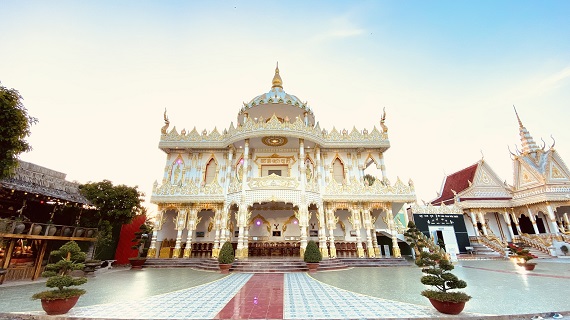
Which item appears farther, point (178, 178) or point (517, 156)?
point (517, 156)

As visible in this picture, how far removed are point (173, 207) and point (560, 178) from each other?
32392 mm

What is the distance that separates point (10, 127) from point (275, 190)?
1088 cm

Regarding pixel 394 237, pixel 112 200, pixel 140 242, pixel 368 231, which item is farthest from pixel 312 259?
pixel 112 200

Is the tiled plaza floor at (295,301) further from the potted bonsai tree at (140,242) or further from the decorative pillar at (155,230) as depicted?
the decorative pillar at (155,230)

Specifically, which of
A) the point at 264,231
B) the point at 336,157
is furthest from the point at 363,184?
the point at 264,231

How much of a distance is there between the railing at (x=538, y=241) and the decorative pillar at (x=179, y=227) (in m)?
27.0

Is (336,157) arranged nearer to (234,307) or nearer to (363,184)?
(363,184)

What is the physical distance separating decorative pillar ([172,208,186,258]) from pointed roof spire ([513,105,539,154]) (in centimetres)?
3198

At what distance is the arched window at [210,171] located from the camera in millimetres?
17448

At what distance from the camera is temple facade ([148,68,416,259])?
14531 mm

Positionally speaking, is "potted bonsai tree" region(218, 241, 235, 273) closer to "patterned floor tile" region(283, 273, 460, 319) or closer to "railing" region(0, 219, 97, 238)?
"patterned floor tile" region(283, 273, 460, 319)

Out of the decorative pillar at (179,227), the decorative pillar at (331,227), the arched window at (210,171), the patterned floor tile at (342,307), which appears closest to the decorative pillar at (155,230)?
the decorative pillar at (179,227)

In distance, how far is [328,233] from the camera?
15.8 m

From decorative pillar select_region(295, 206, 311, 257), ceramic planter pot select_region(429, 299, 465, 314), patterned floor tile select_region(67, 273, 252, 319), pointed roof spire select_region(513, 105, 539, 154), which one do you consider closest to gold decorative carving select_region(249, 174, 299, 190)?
decorative pillar select_region(295, 206, 311, 257)
